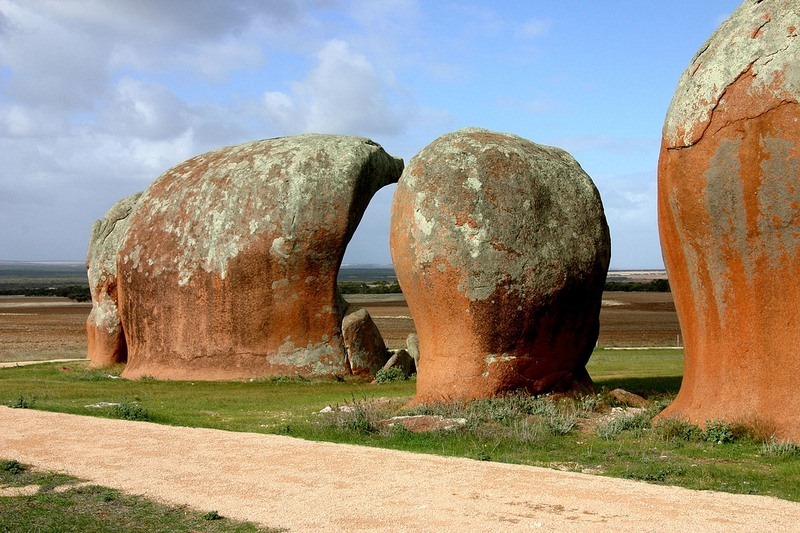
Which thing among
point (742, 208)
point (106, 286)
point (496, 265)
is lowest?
point (106, 286)

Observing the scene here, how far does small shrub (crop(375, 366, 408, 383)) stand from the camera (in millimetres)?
19844

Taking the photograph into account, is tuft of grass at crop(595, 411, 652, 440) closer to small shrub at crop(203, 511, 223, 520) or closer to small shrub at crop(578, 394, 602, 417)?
small shrub at crop(578, 394, 602, 417)

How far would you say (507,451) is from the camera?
34.2 ft

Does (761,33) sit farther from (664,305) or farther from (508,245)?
(664,305)

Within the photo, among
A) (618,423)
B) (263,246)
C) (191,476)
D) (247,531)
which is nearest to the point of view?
(247,531)

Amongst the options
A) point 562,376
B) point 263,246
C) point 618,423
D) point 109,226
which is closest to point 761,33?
point 618,423

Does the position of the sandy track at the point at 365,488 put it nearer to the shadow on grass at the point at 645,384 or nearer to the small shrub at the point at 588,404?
the small shrub at the point at 588,404

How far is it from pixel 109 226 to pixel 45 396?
942 centimetres

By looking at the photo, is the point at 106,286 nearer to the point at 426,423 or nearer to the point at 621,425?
the point at 426,423

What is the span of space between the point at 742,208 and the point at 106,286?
1776 cm

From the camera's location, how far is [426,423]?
464 inches

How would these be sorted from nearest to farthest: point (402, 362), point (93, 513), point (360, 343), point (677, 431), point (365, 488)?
point (93, 513) → point (365, 488) → point (677, 431) → point (402, 362) → point (360, 343)

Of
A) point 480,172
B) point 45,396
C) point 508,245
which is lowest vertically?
point 45,396

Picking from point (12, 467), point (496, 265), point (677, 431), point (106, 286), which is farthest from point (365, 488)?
point (106, 286)
